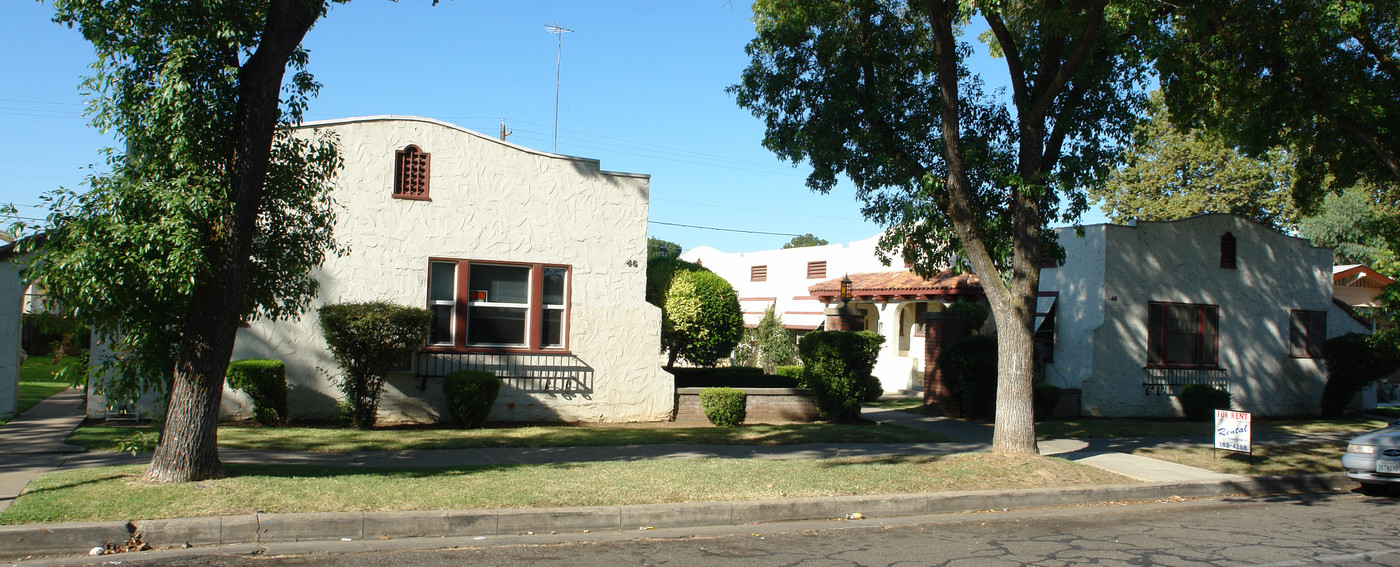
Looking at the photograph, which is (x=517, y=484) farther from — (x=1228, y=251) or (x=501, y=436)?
(x=1228, y=251)

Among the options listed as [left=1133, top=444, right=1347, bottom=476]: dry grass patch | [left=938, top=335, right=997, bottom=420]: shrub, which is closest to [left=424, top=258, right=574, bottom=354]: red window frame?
[left=938, top=335, right=997, bottom=420]: shrub

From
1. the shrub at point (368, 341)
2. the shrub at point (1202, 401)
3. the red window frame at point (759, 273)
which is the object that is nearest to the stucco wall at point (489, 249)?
the shrub at point (368, 341)

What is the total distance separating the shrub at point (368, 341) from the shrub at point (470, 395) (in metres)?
0.78

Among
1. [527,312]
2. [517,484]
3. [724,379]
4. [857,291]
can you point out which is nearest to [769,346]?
[857,291]

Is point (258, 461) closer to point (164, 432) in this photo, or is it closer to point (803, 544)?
point (164, 432)

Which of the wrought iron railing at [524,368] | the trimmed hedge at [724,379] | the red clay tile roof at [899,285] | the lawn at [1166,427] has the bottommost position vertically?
the lawn at [1166,427]

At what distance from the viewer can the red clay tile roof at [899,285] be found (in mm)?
20859

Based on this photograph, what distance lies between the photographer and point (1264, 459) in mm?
12961

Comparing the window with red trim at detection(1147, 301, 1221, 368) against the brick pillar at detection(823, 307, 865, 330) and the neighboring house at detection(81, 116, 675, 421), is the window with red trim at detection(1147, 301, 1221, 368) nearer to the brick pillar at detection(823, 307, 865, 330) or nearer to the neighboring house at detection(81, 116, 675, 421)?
the brick pillar at detection(823, 307, 865, 330)

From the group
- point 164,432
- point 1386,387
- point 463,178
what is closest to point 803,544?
point 164,432

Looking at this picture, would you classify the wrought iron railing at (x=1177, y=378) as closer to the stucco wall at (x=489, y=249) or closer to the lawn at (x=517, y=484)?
the lawn at (x=517, y=484)

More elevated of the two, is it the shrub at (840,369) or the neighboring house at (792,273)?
the neighboring house at (792,273)

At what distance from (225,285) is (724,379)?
38.8 feet

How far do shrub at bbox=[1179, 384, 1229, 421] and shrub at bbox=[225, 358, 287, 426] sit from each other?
16.7m
